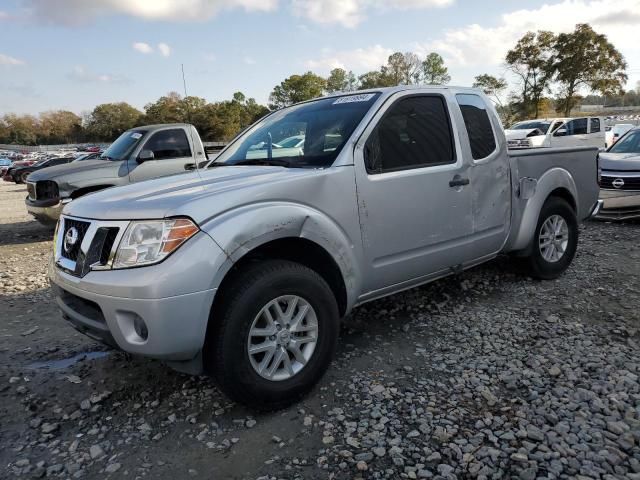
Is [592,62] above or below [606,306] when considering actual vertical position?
above

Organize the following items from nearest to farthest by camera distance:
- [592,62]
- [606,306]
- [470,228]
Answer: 1. [470,228]
2. [606,306]
3. [592,62]

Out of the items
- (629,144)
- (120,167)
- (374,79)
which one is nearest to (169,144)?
(120,167)

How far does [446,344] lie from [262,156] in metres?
1.96

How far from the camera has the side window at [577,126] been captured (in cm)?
1863

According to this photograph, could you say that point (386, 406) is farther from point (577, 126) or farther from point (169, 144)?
point (577, 126)

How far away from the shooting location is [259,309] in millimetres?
2584

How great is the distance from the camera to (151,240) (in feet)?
7.97

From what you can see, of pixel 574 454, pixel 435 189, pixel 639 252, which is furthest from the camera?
pixel 639 252

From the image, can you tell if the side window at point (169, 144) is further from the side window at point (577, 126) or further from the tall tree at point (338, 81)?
the tall tree at point (338, 81)

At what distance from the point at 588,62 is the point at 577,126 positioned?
22604 mm

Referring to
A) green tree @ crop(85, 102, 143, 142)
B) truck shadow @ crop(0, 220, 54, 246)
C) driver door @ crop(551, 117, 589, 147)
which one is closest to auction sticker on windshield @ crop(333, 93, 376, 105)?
truck shadow @ crop(0, 220, 54, 246)

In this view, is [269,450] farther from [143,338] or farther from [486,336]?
[486,336]

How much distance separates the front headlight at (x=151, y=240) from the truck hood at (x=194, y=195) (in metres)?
0.04

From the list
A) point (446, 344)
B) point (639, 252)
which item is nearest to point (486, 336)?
point (446, 344)
